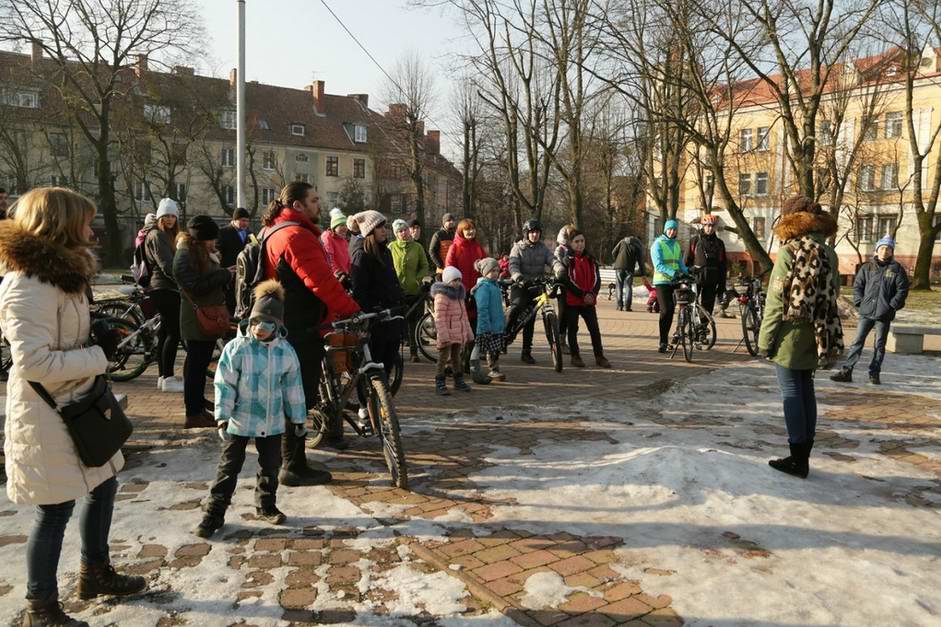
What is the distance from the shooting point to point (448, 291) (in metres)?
8.41

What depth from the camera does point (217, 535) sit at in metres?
4.26

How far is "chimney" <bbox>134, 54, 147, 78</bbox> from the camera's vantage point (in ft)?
122

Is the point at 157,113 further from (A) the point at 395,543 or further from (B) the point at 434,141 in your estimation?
(A) the point at 395,543

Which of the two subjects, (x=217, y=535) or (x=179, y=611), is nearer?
(x=179, y=611)

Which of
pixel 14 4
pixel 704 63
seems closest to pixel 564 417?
pixel 704 63

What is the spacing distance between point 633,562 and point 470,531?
93 cm

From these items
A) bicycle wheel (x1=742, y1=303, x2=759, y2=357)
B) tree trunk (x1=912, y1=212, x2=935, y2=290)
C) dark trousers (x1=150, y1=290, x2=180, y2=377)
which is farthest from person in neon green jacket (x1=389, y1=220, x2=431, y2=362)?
tree trunk (x1=912, y1=212, x2=935, y2=290)

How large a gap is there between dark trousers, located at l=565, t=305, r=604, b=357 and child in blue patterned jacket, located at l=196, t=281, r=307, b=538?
20.3 ft

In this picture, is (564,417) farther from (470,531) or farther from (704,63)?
(704,63)

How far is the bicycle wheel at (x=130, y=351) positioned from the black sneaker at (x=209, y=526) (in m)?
5.20

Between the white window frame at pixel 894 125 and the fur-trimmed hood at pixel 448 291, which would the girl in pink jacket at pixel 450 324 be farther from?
the white window frame at pixel 894 125

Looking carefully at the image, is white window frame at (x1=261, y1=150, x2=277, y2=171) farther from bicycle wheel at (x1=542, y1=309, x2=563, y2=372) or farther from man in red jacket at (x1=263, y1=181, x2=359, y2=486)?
man in red jacket at (x1=263, y1=181, x2=359, y2=486)

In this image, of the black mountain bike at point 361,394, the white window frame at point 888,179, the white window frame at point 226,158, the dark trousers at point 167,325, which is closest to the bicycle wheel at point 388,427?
the black mountain bike at point 361,394

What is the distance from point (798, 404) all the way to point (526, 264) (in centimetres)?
533
